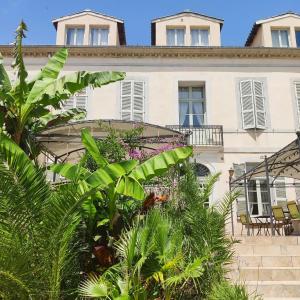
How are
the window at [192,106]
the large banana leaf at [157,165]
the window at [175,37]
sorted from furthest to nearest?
the window at [175,37] < the window at [192,106] < the large banana leaf at [157,165]

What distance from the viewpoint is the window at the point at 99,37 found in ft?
59.9

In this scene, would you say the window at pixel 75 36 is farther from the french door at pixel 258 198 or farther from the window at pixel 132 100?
the french door at pixel 258 198

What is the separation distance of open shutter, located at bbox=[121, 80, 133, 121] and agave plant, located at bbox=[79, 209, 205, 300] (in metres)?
11.2

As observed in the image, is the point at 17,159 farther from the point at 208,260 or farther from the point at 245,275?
the point at 245,275

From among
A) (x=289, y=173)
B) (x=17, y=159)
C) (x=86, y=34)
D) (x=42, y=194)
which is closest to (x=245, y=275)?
(x=42, y=194)

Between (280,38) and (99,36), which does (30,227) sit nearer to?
(99,36)

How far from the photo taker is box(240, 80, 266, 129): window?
A: 1644 cm

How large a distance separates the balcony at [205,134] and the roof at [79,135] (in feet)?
17.0

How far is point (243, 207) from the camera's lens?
50.2ft

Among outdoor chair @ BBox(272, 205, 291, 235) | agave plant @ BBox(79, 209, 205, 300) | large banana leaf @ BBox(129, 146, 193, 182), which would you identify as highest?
large banana leaf @ BBox(129, 146, 193, 182)

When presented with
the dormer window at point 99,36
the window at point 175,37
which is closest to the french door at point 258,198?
the window at point 175,37

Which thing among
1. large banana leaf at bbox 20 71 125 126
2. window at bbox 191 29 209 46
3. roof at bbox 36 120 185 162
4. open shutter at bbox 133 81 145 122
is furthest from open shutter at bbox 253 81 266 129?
large banana leaf at bbox 20 71 125 126

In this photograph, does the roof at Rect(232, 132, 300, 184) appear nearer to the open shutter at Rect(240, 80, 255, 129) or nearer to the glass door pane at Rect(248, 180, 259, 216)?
the glass door pane at Rect(248, 180, 259, 216)

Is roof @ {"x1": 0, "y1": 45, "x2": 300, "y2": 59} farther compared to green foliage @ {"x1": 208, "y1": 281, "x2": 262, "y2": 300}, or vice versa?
roof @ {"x1": 0, "y1": 45, "x2": 300, "y2": 59}
